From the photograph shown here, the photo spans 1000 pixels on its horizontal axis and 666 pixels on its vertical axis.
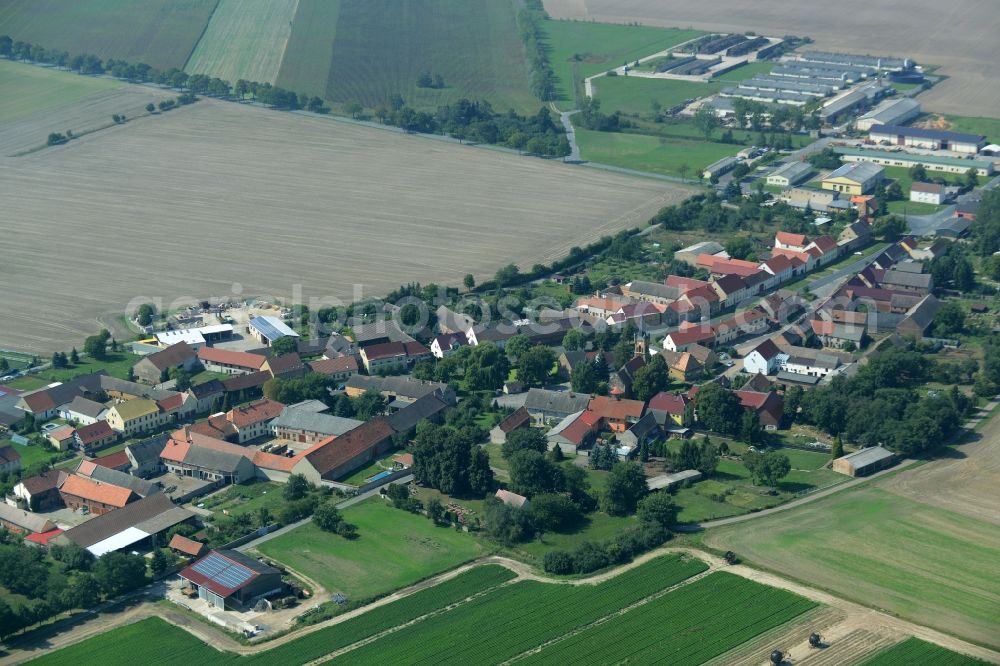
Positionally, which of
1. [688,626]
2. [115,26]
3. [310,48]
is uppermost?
[115,26]

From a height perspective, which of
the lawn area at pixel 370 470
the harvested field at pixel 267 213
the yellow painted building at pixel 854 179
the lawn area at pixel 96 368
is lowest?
the lawn area at pixel 370 470

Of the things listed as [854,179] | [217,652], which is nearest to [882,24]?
[854,179]

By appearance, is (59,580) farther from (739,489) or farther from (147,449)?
(739,489)

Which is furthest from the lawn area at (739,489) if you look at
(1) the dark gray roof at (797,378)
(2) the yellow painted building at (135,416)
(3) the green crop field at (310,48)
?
(3) the green crop field at (310,48)

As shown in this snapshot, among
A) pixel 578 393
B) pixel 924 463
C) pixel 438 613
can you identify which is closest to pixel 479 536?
pixel 438 613

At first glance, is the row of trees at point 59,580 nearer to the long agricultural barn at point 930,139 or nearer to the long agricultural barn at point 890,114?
the long agricultural barn at point 930,139

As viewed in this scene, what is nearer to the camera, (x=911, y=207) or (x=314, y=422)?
(x=314, y=422)

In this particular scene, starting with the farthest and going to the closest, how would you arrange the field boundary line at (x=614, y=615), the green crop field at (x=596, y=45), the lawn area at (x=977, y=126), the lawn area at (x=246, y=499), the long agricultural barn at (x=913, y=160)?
the green crop field at (x=596, y=45), the lawn area at (x=977, y=126), the long agricultural barn at (x=913, y=160), the lawn area at (x=246, y=499), the field boundary line at (x=614, y=615)
